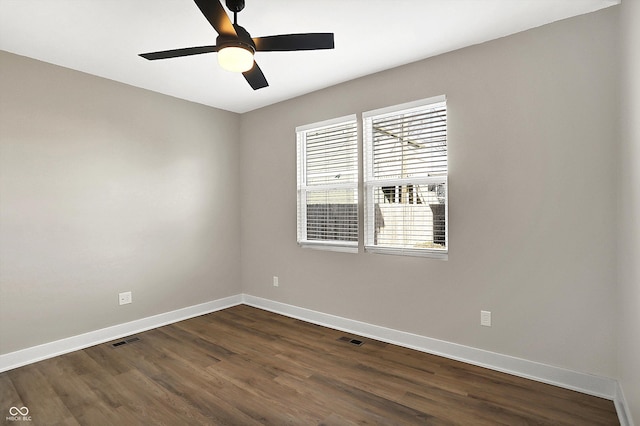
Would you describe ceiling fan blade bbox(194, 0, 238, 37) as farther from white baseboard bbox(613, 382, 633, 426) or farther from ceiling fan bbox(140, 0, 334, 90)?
white baseboard bbox(613, 382, 633, 426)

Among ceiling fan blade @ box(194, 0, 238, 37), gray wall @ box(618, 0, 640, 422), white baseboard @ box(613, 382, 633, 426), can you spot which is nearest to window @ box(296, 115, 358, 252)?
ceiling fan blade @ box(194, 0, 238, 37)

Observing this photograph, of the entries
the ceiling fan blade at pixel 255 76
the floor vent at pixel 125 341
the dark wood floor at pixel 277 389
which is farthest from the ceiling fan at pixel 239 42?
the floor vent at pixel 125 341

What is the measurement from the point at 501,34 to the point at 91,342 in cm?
449

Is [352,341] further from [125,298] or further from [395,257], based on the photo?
[125,298]

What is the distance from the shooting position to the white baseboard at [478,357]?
91.4 inches

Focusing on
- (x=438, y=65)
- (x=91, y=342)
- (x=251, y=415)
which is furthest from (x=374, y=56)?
(x=91, y=342)

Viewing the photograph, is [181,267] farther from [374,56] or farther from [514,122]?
[514,122]

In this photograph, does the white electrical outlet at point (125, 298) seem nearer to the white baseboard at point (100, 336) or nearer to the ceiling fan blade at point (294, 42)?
the white baseboard at point (100, 336)

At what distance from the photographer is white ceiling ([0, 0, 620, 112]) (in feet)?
7.35

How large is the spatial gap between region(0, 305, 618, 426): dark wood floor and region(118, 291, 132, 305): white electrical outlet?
0.46 meters

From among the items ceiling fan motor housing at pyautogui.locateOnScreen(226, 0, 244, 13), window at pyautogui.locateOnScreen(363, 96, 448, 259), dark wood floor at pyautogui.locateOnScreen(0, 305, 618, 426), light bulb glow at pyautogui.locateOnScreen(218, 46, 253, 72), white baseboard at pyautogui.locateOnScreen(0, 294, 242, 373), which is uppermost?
ceiling fan motor housing at pyautogui.locateOnScreen(226, 0, 244, 13)

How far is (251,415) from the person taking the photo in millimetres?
2148

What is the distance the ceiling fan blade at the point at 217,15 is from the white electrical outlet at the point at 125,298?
2915 mm

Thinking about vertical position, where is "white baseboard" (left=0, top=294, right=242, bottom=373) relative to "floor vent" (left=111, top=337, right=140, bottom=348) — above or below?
above
